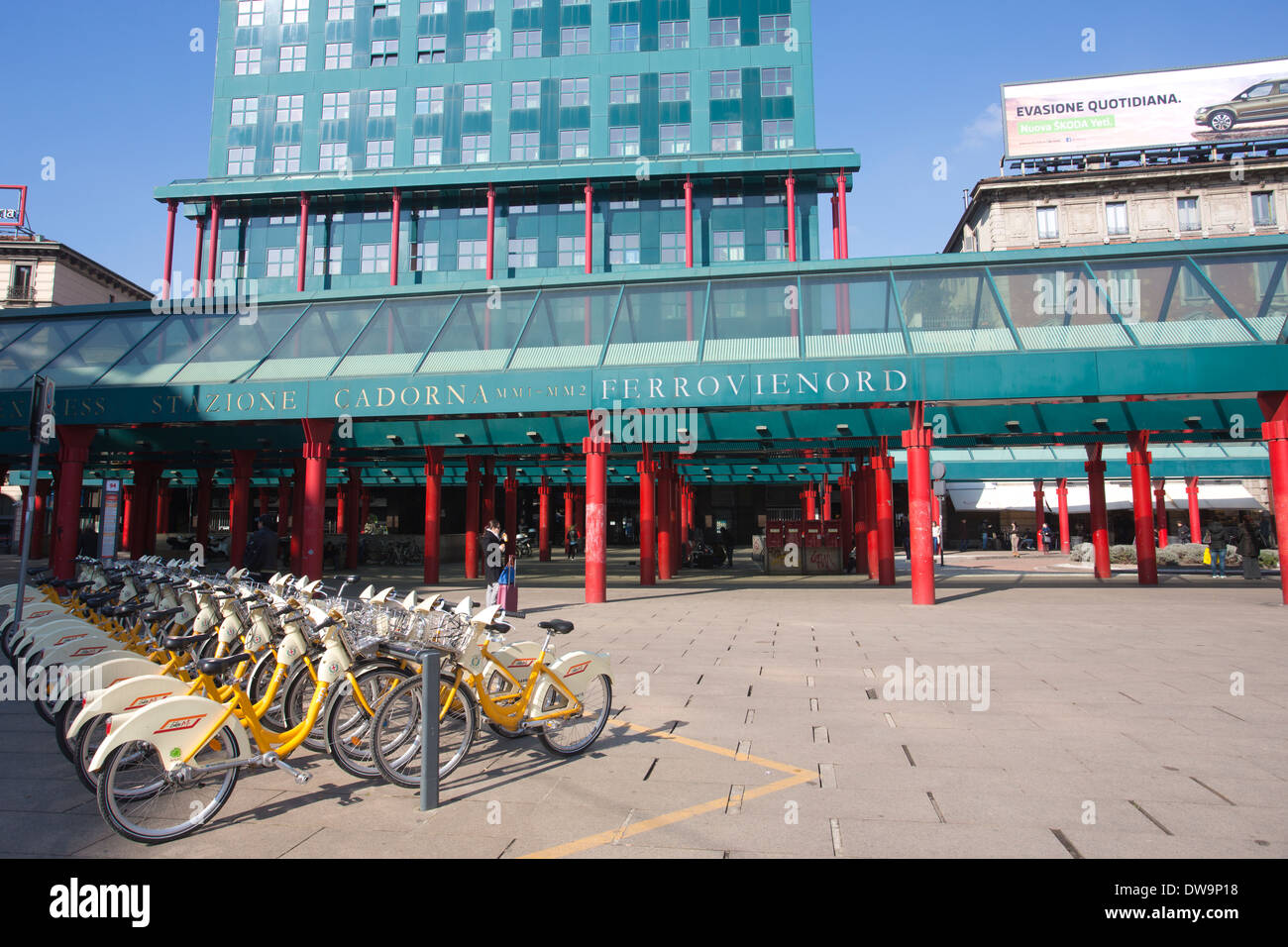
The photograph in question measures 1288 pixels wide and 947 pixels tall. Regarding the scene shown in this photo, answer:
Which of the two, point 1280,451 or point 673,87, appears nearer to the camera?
point 1280,451

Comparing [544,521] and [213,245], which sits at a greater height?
[213,245]

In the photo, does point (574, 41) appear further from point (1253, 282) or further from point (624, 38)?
point (1253, 282)

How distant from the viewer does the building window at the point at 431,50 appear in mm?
44594

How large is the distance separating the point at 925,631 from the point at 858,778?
7585 mm

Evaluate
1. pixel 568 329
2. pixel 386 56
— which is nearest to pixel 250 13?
pixel 386 56

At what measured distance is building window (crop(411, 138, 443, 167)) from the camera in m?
43.7

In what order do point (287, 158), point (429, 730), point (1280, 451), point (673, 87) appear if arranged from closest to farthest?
point (429, 730) → point (1280, 451) → point (673, 87) → point (287, 158)

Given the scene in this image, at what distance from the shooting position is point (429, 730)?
4.70m

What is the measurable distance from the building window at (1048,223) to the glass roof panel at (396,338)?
45555 millimetres

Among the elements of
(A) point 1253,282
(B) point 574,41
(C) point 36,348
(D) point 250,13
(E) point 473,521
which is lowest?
(E) point 473,521

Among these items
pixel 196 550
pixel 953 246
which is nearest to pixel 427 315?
pixel 196 550

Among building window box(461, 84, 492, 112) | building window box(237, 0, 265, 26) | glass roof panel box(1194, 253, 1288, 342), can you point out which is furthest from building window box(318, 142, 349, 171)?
glass roof panel box(1194, 253, 1288, 342)

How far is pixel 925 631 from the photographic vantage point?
1205cm

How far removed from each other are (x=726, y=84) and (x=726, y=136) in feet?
10.2
